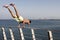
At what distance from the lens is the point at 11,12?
28.5ft

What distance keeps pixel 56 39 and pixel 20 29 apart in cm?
4325

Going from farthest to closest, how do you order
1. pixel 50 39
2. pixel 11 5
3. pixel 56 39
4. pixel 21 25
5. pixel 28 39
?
pixel 56 39 → pixel 28 39 → pixel 21 25 → pixel 11 5 → pixel 50 39

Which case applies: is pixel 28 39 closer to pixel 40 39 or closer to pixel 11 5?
Result: pixel 40 39

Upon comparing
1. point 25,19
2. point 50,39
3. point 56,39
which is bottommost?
point 56,39

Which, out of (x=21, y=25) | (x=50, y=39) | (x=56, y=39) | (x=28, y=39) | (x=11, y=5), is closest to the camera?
(x=50, y=39)

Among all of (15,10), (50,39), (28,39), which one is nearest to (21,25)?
(15,10)

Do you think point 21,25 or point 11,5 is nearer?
point 11,5

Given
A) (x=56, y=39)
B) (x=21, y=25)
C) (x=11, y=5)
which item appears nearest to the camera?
(x=11, y=5)

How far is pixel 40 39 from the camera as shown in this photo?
1869 inches

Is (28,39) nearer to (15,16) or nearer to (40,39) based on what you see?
(40,39)

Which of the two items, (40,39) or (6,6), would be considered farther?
(40,39)

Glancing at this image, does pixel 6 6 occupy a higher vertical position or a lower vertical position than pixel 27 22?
higher

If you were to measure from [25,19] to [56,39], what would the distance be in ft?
143

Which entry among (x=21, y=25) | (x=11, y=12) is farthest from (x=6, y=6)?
(x=21, y=25)
